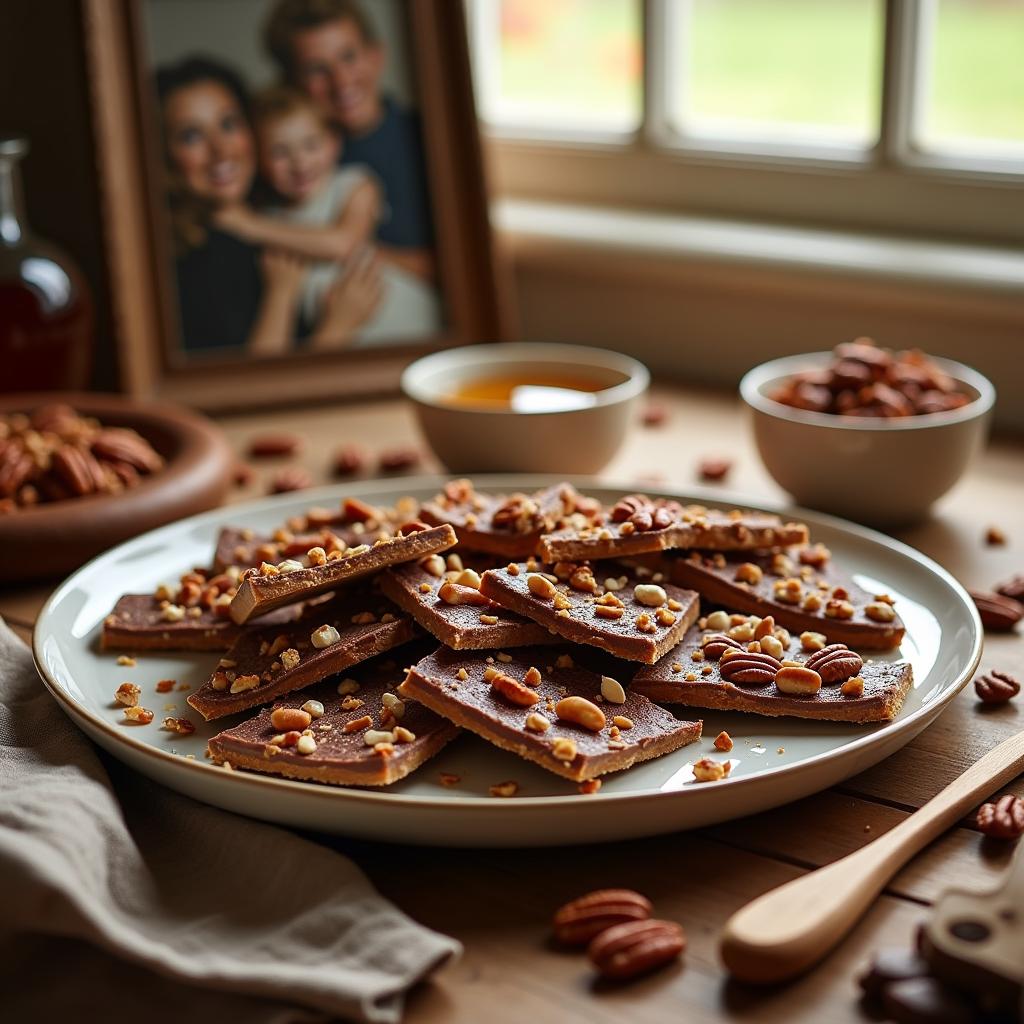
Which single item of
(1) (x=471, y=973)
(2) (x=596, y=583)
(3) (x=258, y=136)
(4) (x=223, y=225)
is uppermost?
(3) (x=258, y=136)

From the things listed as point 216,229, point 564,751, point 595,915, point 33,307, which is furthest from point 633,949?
point 216,229

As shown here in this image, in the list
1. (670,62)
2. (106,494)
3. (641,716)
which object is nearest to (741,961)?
(641,716)

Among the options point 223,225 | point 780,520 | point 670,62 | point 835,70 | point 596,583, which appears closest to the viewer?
point 596,583

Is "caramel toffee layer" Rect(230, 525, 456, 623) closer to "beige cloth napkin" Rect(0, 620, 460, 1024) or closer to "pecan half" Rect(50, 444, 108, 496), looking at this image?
"beige cloth napkin" Rect(0, 620, 460, 1024)

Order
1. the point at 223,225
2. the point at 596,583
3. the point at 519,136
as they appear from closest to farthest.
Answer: the point at 596,583
the point at 223,225
the point at 519,136

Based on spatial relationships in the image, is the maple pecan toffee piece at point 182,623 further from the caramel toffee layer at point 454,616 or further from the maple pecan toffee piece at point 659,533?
the maple pecan toffee piece at point 659,533

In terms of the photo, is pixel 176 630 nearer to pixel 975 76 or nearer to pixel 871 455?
pixel 871 455

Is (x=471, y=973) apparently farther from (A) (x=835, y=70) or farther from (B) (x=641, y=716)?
(A) (x=835, y=70)
